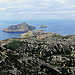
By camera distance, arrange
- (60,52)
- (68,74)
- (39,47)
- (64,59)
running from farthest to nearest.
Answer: (39,47), (60,52), (64,59), (68,74)

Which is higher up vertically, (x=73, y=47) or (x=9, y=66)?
(x=9, y=66)

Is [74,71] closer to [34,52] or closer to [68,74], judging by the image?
[68,74]

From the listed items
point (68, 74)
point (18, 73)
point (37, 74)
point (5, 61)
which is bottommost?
point (68, 74)

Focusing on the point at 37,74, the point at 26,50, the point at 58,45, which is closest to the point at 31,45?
the point at 26,50

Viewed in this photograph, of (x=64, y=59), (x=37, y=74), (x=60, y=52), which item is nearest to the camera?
(x=37, y=74)

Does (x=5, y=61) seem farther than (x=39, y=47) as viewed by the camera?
No

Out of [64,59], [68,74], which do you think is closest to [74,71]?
[68,74]

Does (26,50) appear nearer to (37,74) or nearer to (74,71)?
(74,71)

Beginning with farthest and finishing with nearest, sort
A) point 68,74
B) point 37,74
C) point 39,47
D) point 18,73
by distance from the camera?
point 39,47
point 68,74
point 37,74
point 18,73

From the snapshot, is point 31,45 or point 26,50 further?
point 31,45
